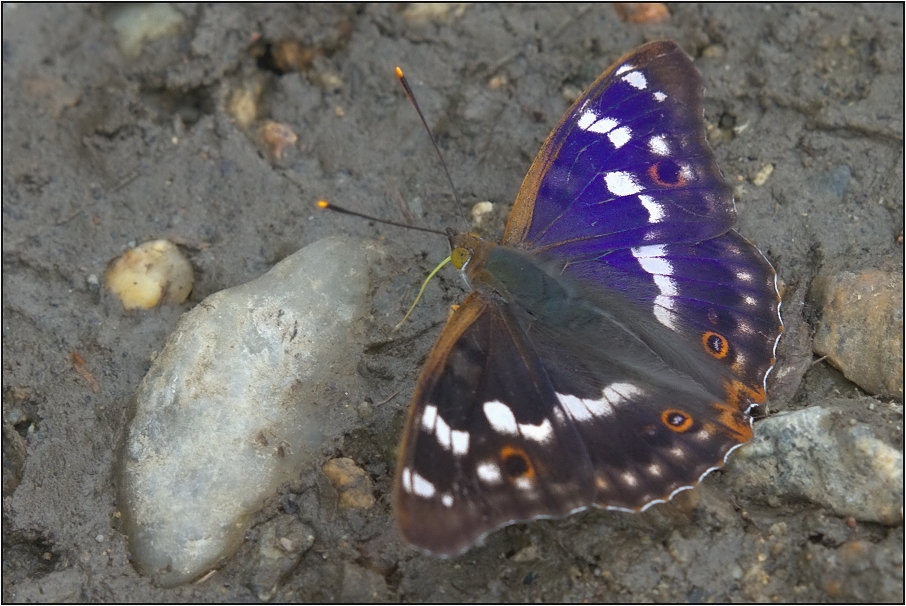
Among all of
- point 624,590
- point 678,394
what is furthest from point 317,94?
point 624,590

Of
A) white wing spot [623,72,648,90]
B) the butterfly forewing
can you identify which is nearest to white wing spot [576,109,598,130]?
the butterfly forewing

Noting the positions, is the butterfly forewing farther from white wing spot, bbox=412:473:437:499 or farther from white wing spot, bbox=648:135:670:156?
white wing spot, bbox=412:473:437:499

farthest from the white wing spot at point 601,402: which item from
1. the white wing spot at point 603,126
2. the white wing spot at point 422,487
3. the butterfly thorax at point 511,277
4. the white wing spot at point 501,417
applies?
the white wing spot at point 603,126

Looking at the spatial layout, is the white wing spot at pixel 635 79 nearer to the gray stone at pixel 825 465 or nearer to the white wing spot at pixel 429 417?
the gray stone at pixel 825 465

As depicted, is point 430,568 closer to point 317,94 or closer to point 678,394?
point 678,394

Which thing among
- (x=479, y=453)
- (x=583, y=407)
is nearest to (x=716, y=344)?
(x=583, y=407)
